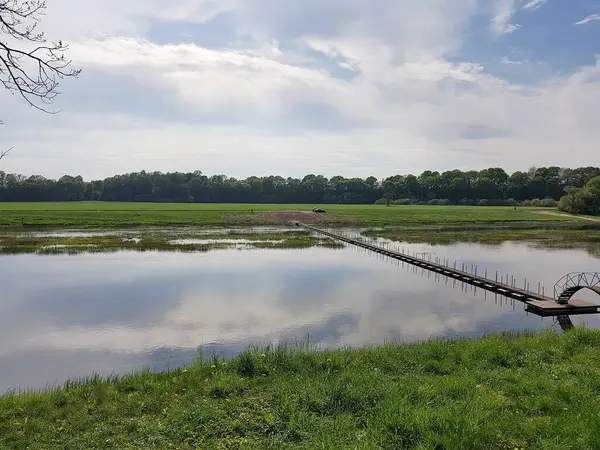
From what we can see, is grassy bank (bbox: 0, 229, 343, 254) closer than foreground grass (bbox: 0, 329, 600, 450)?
No

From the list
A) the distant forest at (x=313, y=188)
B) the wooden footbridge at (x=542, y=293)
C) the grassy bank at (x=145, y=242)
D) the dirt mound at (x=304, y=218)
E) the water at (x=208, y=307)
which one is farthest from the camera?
the distant forest at (x=313, y=188)

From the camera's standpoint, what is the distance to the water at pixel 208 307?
15706mm

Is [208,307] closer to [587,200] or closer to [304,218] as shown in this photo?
[304,218]

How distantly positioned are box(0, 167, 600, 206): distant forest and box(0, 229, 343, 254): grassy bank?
108 m

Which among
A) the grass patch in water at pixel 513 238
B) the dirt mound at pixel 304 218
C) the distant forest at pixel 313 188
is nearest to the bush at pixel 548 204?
the distant forest at pixel 313 188

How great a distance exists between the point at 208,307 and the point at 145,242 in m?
28.3

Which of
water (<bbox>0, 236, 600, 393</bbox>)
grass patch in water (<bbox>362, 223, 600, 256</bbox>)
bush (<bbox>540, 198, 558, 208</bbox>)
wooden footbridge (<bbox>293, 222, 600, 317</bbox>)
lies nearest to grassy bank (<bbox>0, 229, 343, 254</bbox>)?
water (<bbox>0, 236, 600, 393</bbox>)

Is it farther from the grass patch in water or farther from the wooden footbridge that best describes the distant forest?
the wooden footbridge

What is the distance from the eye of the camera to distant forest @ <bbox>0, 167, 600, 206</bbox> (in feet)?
510

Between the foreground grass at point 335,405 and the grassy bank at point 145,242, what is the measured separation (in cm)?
3198

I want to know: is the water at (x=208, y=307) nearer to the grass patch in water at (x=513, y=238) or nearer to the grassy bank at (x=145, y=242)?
the grassy bank at (x=145, y=242)

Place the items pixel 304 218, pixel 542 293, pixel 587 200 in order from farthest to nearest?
pixel 587 200 < pixel 304 218 < pixel 542 293

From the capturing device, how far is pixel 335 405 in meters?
9.09

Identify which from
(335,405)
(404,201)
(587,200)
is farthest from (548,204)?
(335,405)
